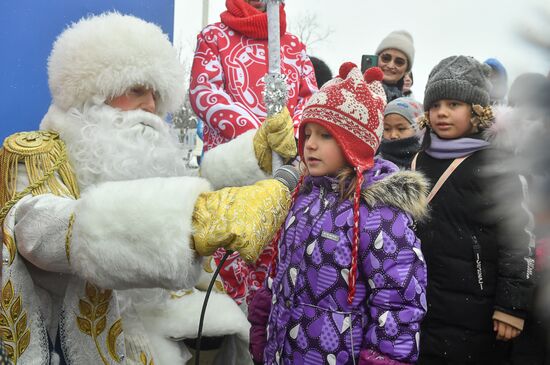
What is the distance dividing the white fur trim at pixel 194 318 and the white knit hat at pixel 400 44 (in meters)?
2.52

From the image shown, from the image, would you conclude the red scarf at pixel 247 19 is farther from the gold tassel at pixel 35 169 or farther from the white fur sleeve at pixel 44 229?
the white fur sleeve at pixel 44 229

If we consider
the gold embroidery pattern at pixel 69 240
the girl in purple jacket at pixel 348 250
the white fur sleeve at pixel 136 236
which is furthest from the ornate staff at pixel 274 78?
the gold embroidery pattern at pixel 69 240

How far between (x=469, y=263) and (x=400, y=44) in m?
2.11

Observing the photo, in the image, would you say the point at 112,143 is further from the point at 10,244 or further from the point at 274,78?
the point at 274,78

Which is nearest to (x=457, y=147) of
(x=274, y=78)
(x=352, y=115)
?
(x=352, y=115)

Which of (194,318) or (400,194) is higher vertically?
(400,194)

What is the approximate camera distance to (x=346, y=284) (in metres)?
1.82

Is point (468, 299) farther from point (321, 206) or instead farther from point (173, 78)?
point (173, 78)

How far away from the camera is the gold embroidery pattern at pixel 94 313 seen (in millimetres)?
1696

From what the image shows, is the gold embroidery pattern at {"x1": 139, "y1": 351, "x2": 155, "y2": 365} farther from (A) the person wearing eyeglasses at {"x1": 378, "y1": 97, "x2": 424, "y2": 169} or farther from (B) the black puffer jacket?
(A) the person wearing eyeglasses at {"x1": 378, "y1": 97, "x2": 424, "y2": 169}

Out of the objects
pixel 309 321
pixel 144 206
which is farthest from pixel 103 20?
pixel 309 321

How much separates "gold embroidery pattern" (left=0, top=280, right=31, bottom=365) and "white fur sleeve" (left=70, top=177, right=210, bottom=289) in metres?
0.31

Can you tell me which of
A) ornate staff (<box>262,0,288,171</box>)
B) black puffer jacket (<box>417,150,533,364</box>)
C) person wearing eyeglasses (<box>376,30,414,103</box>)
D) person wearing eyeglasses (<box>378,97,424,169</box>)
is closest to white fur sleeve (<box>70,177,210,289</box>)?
ornate staff (<box>262,0,288,171</box>)

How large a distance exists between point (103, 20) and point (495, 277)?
1.81 metres
